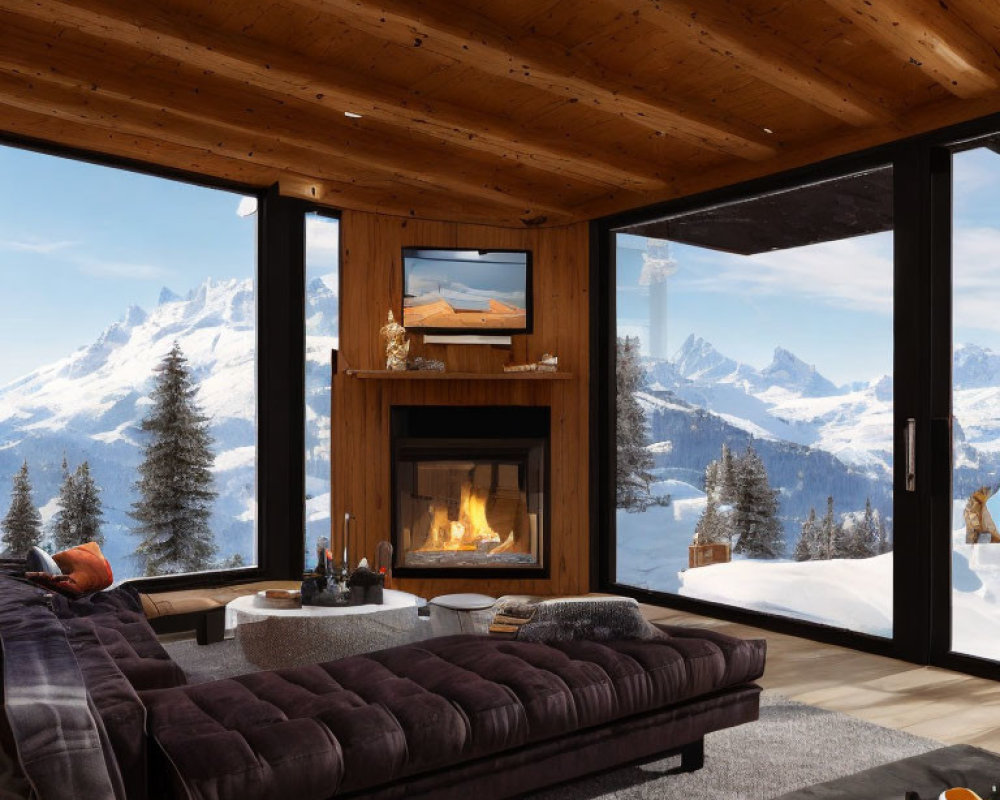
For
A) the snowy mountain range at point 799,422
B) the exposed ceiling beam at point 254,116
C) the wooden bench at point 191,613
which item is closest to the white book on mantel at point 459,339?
the exposed ceiling beam at point 254,116

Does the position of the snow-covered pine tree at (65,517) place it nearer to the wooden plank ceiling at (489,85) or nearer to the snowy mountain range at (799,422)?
the wooden plank ceiling at (489,85)

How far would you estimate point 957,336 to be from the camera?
4434mm

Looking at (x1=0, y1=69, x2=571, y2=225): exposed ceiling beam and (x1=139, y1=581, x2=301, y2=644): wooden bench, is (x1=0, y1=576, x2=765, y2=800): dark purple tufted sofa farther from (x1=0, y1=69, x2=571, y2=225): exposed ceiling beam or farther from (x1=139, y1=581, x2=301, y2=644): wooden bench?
(x1=0, y1=69, x2=571, y2=225): exposed ceiling beam

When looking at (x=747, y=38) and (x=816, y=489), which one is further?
(x=816, y=489)

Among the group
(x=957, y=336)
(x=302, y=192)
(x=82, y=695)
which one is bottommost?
(x=82, y=695)

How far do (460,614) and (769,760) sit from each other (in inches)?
61.9

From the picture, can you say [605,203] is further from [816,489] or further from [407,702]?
[407,702]

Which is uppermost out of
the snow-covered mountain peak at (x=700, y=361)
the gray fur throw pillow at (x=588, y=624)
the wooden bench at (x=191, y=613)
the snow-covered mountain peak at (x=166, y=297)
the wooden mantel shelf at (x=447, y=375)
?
the snow-covered mountain peak at (x=166, y=297)

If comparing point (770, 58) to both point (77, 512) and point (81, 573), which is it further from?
point (77, 512)

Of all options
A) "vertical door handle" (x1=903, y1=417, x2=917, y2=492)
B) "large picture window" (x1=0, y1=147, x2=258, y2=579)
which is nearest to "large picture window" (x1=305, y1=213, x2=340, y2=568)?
"large picture window" (x1=0, y1=147, x2=258, y2=579)

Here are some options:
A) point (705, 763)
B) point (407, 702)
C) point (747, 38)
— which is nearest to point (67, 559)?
point (407, 702)

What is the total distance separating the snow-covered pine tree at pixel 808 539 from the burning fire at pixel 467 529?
2.06 metres

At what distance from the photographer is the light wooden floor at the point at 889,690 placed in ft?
11.5

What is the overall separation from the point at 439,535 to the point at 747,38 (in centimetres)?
381
